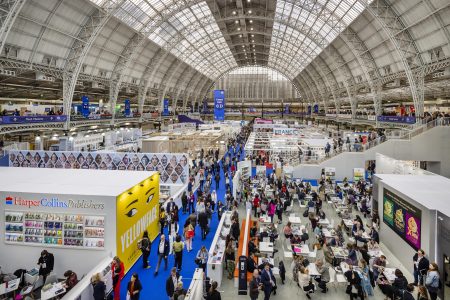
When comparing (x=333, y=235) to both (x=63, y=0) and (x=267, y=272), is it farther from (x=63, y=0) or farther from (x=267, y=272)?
(x=63, y=0)

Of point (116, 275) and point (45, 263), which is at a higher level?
point (45, 263)

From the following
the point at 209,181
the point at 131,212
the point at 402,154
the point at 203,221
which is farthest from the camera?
the point at 402,154

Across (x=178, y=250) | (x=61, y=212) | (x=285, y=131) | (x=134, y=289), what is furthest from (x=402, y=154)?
(x=61, y=212)

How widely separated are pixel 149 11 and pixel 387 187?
25193 millimetres

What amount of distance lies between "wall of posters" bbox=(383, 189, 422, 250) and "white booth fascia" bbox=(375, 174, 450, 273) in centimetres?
15

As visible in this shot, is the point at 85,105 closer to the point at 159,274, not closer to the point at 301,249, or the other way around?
the point at 159,274

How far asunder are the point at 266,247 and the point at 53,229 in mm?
6399

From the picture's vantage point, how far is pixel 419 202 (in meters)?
8.82

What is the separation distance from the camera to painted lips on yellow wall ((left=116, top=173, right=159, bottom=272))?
907cm

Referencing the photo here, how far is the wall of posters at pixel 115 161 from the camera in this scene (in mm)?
17781

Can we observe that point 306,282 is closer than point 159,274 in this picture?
Yes

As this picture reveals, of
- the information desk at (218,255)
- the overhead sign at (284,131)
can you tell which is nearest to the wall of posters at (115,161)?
the information desk at (218,255)

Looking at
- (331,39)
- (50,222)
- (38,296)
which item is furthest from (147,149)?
(331,39)

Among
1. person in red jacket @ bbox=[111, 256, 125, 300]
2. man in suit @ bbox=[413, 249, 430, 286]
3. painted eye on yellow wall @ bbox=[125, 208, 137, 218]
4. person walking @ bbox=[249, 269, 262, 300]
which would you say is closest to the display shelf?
painted eye on yellow wall @ bbox=[125, 208, 137, 218]
